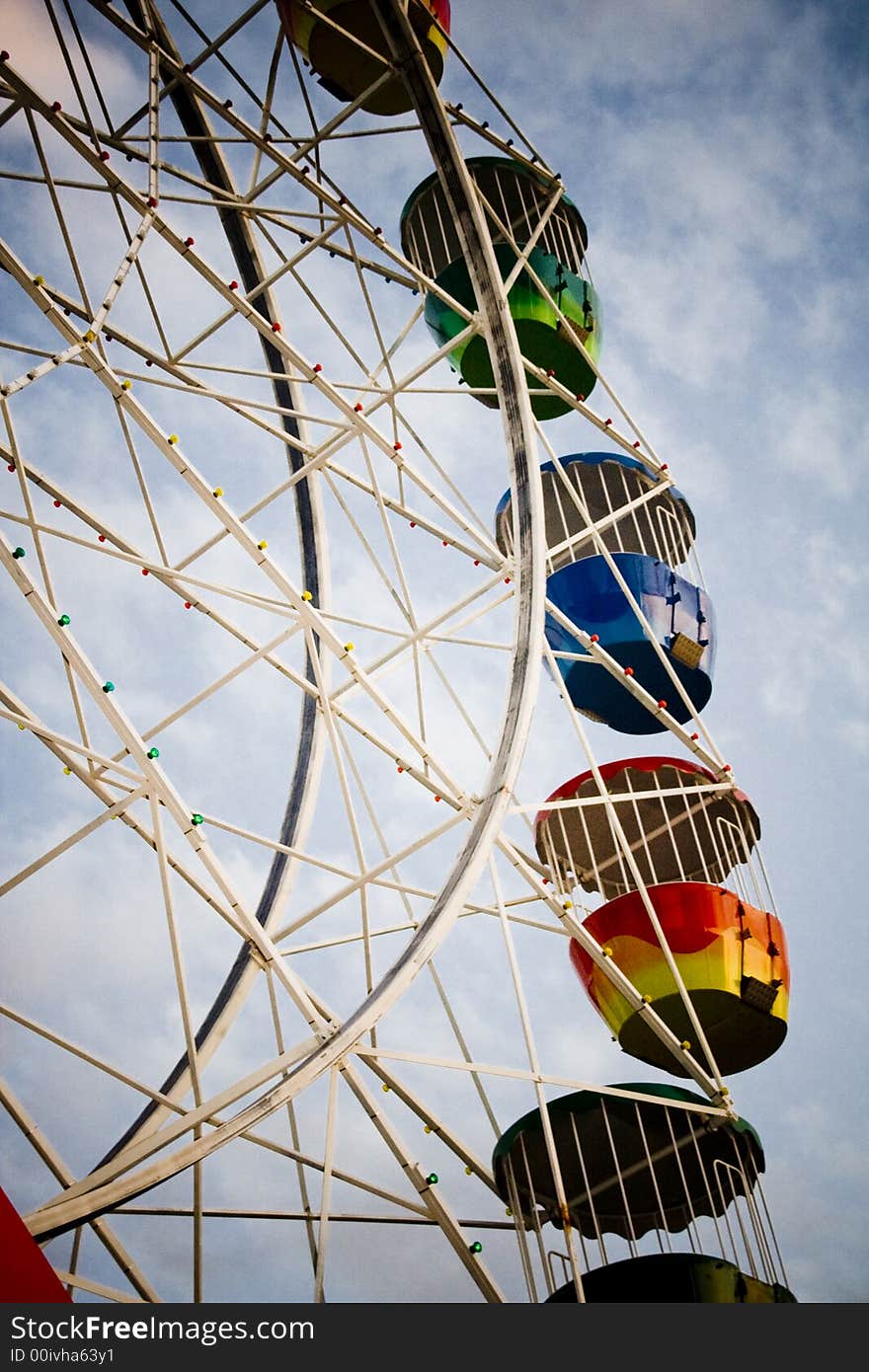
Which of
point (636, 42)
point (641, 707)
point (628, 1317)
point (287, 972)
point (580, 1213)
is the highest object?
point (636, 42)

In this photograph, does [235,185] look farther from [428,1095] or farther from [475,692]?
[475,692]

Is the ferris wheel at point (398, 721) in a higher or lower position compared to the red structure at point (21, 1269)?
higher

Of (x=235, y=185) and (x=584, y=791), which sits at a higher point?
(x=235, y=185)

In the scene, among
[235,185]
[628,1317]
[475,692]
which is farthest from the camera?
[475,692]

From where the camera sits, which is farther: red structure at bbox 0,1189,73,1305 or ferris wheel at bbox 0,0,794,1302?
ferris wheel at bbox 0,0,794,1302

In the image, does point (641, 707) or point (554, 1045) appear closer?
point (641, 707)

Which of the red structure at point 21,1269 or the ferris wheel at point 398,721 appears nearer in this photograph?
the red structure at point 21,1269

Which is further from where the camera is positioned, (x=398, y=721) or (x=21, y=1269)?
(x=398, y=721)

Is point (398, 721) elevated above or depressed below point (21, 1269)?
above

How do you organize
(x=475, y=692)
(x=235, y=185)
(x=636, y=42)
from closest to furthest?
(x=235, y=185) < (x=636, y=42) < (x=475, y=692)

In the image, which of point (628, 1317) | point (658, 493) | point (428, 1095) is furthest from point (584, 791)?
point (428, 1095)

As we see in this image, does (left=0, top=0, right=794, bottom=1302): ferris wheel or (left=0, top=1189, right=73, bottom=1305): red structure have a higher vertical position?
(left=0, top=0, right=794, bottom=1302): ferris wheel

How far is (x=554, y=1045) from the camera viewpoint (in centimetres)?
3672

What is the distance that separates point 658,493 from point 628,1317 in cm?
1075
